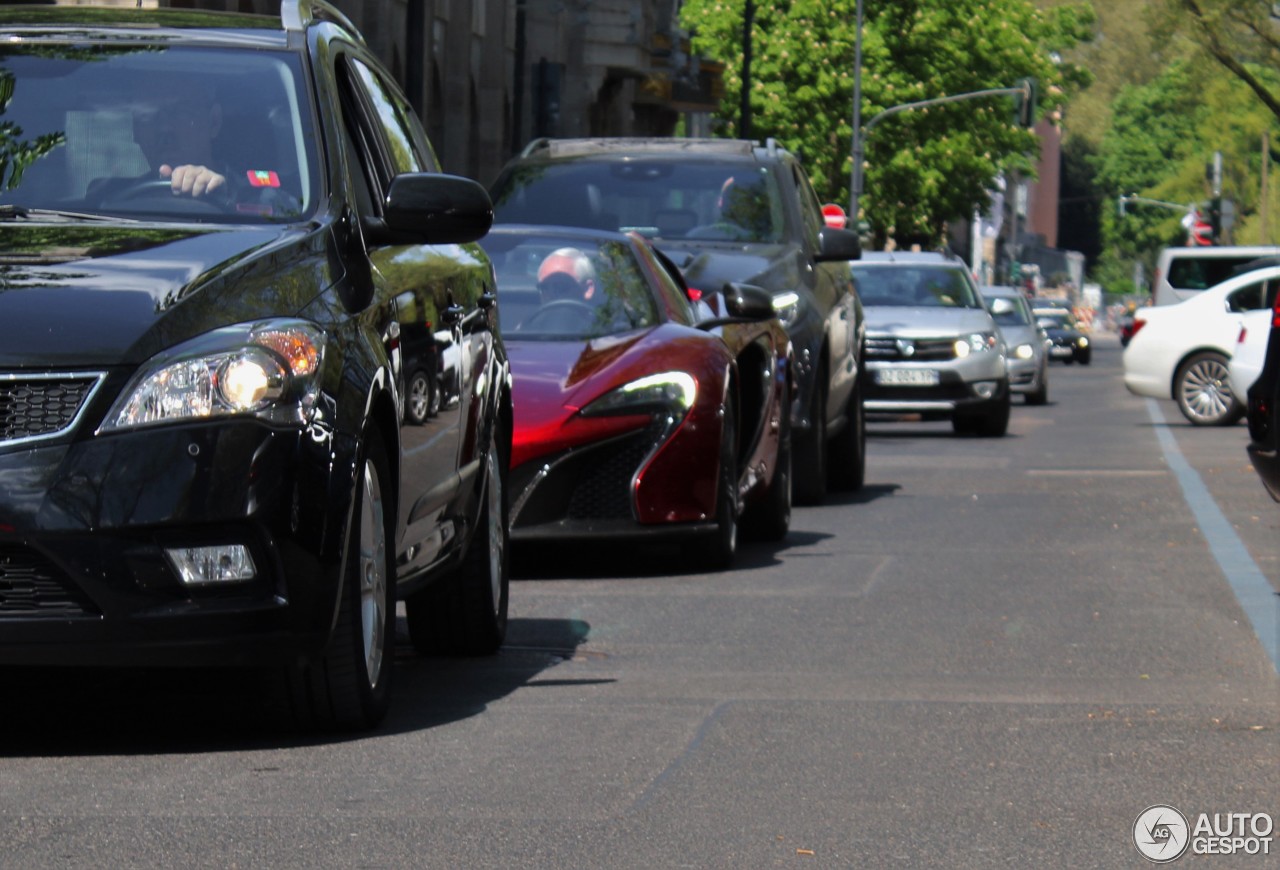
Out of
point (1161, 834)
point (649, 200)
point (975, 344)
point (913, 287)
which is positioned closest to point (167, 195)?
point (1161, 834)

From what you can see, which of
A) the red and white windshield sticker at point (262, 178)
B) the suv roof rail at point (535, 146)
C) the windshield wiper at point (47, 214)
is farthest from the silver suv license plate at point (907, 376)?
the windshield wiper at point (47, 214)

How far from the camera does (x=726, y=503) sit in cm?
1084

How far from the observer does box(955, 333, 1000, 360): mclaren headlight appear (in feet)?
81.3

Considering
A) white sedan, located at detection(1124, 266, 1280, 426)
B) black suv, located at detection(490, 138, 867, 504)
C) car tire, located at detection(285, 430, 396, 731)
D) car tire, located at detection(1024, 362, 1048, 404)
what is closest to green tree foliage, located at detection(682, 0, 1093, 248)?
car tire, located at detection(1024, 362, 1048, 404)

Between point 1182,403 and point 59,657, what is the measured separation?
2330cm

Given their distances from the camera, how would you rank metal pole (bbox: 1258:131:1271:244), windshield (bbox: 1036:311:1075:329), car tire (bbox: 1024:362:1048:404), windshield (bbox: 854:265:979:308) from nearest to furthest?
windshield (bbox: 854:265:979:308)
car tire (bbox: 1024:362:1048:404)
windshield (bbox: 1036:311:1075:329)
metal pole (bbox: 1258:131:1271:244)

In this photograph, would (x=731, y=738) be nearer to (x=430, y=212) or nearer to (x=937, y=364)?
(x=430, y=212)

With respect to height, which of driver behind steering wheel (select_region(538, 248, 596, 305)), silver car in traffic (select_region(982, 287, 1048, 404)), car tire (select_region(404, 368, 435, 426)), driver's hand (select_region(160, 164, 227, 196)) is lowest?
silver car in traffic (select_region(982, 287, 1048, 404))

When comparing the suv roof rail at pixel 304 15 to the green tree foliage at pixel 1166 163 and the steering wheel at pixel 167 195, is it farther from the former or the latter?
the green tree foliage at pixel 1166 163

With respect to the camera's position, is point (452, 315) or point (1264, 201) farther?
point (1264, 201)

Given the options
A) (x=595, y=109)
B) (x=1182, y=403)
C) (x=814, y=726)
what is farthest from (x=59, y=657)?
(x=595, y=109)

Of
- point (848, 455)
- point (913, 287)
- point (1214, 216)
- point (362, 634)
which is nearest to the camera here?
point (362, 634)

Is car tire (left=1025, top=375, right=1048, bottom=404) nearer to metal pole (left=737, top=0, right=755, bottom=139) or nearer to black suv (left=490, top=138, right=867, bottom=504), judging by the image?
metal pole (left=737, top=0, right=755, bottom=139)

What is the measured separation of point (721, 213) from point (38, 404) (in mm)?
9140
